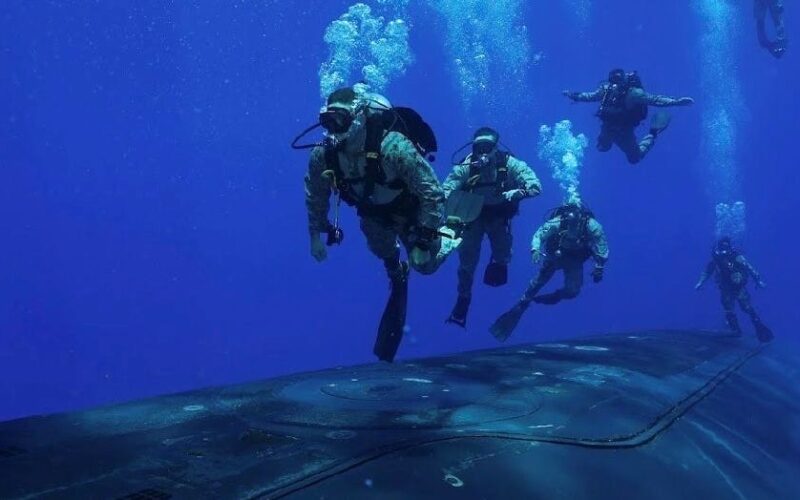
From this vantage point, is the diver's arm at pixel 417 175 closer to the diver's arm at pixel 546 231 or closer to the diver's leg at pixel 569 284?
the diver's arm at pixel 546 231

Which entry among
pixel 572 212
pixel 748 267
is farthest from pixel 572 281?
pixel 748 267

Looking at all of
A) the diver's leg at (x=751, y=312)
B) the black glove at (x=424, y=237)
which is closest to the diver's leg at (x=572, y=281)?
the diver's leg at (x=751, y=312)

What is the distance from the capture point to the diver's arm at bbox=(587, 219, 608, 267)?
1010 centimetres

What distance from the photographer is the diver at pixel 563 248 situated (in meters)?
10.1

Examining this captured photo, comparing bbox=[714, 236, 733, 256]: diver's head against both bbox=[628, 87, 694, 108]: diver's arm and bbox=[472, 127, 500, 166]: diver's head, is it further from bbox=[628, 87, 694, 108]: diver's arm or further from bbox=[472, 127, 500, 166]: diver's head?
bbox=[472, 127, 500, 166]: diver's head

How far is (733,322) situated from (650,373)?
923 cm

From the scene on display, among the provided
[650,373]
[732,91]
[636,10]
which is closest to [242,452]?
[650,373]

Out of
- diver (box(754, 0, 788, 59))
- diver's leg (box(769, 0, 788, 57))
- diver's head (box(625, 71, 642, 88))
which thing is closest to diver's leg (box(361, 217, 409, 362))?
diver's head (box(625, 71, 642, 88))

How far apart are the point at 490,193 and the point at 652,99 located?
577cm

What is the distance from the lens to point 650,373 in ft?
21.0

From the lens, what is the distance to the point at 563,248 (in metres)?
10.7

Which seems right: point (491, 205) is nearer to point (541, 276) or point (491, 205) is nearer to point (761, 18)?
point (541, 276)

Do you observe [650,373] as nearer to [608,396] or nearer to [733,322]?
[608,396]

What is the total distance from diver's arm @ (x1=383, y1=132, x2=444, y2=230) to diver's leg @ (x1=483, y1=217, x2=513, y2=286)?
3.88 meters
